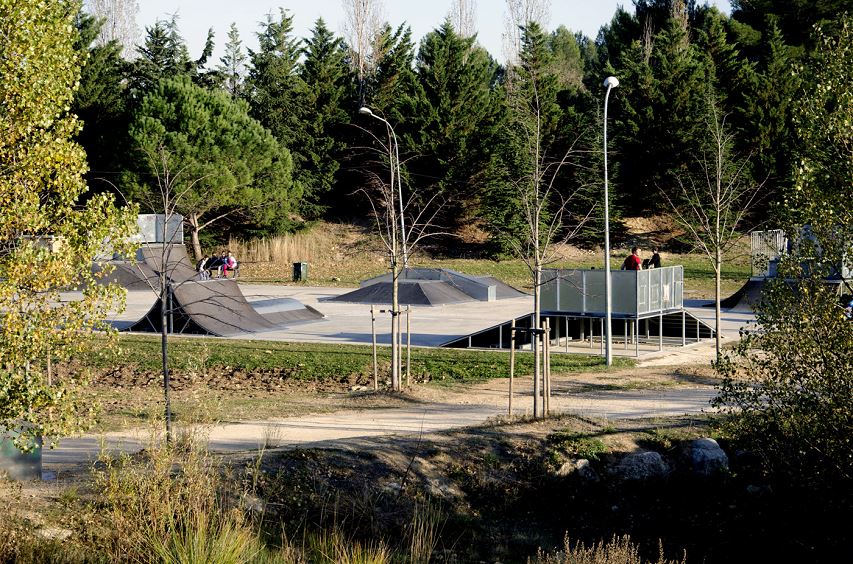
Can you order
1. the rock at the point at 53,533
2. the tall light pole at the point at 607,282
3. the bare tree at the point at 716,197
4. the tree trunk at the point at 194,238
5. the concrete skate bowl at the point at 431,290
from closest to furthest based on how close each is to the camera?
the rock at the point at 53,533 → the bare tree at the point at 716,197 → the tall light pole at the point at 607,282 → the concrete skate bowl at the point at 431,290 → the tree trunk at the point at 194,238

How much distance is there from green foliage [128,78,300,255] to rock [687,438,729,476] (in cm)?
3543

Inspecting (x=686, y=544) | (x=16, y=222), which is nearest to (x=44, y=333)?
(x=16, y=222)

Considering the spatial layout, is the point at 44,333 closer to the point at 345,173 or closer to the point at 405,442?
the point at 405,442

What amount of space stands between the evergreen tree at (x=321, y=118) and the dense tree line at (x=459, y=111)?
0.08 m

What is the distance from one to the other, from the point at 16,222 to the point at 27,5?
1811 millimetres

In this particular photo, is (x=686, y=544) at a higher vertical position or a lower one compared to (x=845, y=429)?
lower

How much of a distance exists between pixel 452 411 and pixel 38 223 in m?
9.19

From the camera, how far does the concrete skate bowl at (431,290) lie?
33500mm

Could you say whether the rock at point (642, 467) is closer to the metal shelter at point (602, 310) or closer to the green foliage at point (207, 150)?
the metal shelter at point (602, 310)

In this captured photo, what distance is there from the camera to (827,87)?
1034 cm

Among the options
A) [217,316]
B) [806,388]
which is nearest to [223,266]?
[217,316]

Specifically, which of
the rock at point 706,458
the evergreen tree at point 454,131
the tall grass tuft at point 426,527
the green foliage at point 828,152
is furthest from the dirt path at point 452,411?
the evergreen tree at point 454,131

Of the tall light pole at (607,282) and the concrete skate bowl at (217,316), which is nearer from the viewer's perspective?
the tall light pole at (607,282)

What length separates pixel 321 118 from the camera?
58.7 metres
